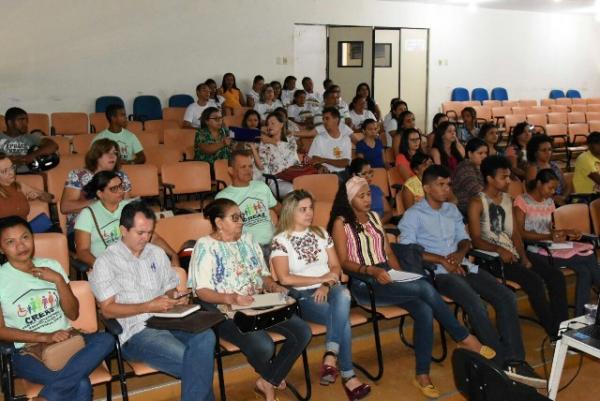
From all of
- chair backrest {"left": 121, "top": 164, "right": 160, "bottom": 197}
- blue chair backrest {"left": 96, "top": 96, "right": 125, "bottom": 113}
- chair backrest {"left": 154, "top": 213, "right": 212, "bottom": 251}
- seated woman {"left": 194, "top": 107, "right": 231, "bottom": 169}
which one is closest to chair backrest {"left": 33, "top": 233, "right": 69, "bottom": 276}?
chair backrest {"left": 154, "top": 213, "right": 212, "bottom": 251}

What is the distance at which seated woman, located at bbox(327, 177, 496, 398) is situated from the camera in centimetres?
380

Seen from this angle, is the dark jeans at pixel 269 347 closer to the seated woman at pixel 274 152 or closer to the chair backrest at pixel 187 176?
the chair backrest at pixel 187 176

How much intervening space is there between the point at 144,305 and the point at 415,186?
111 inches

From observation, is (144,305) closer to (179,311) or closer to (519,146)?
(179,311)

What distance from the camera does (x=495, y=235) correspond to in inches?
178

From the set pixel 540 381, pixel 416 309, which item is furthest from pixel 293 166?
pixel 540 381

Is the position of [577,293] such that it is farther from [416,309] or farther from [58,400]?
[58,400]

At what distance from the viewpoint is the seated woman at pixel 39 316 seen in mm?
2850

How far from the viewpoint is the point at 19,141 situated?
6.26 metres

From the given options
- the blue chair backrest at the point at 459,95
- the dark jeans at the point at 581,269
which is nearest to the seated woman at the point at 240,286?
the dark jeans at the point at 581,269

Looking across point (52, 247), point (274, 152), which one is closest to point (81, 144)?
point (274, 152)

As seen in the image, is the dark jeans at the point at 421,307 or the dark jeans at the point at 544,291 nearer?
A: the dark jeans at the point at 421,307

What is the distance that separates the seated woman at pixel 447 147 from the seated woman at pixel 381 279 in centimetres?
256

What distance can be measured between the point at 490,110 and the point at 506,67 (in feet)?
7.83
